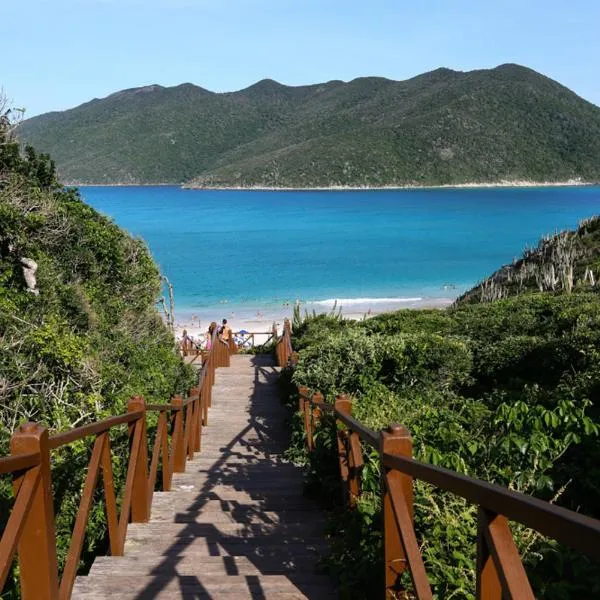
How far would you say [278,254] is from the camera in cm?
6794

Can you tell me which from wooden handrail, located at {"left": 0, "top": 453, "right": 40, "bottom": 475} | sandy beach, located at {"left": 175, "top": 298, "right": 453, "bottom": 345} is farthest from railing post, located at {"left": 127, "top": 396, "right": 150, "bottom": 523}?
sandy beach, located at {"left": 175, "top": 298, "right": 453, "bottom": 345}

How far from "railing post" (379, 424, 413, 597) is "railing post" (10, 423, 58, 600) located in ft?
4.31

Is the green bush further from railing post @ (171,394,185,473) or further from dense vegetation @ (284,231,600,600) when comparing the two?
railing post @ (171,394,185,473)

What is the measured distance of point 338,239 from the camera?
81125 millimetres

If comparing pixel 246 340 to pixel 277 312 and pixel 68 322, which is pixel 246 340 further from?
pixel 68 322

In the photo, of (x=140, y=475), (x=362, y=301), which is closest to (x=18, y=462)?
(x=140, y=475)

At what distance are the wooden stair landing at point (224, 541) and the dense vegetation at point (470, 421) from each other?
0.81 ft

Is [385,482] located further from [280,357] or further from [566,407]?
[280,357]

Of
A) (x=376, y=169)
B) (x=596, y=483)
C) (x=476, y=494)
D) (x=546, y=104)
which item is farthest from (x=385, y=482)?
(x=546, y=104)

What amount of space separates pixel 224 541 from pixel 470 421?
2.04 m

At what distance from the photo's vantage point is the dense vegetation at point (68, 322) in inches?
264

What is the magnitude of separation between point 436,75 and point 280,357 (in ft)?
644

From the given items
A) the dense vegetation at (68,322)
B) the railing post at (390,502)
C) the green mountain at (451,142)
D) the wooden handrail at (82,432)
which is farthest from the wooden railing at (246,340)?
the green mountain at (451,142)

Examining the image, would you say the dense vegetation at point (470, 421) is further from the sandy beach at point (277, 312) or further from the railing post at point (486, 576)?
the sandy beach at point (277, 312)
